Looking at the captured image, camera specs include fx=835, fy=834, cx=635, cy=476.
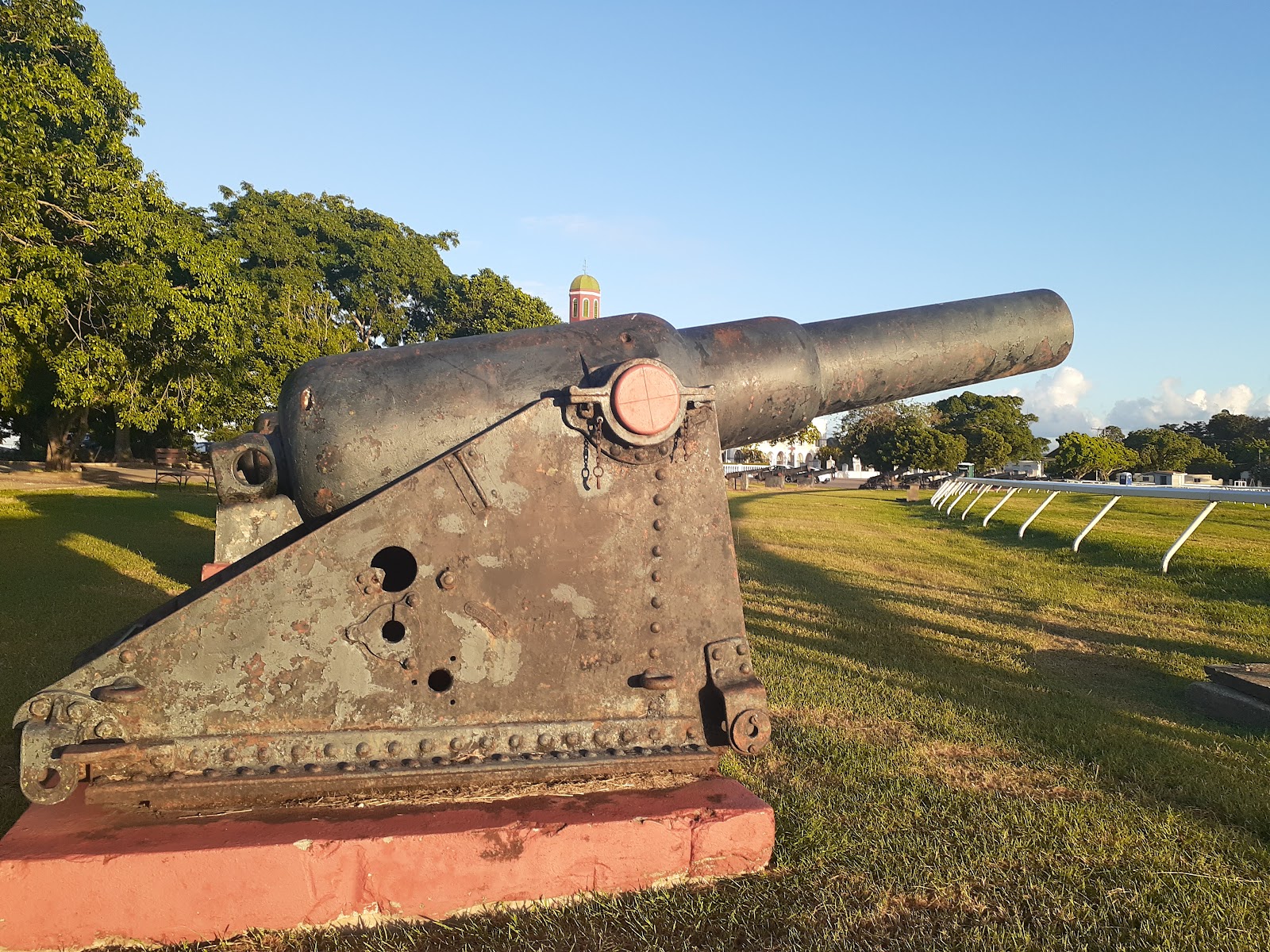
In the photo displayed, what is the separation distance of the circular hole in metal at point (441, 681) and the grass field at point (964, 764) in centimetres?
65

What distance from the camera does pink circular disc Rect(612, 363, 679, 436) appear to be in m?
2.55

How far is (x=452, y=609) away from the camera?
2.46 m

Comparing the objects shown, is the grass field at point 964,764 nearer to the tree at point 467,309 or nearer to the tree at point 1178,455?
the tree at point 467,309

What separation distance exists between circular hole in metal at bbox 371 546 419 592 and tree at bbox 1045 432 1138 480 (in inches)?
2097

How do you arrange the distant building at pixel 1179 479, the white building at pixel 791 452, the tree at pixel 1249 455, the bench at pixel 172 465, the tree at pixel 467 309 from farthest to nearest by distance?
the white building at pixel 791 452, the tree at pixel 1249 455, the tree at pixel 467 309, the bench at pixel 172 465, the distant building at pixel 1179 479

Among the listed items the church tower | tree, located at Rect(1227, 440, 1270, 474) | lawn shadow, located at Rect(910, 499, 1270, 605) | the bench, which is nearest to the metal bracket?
lawn shadow, located at Rect(910, 499, 1270, 605)

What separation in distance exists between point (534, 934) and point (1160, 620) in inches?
263

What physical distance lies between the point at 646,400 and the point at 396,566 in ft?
3.46

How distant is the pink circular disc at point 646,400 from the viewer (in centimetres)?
255

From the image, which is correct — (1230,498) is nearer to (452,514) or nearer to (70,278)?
(452,514)

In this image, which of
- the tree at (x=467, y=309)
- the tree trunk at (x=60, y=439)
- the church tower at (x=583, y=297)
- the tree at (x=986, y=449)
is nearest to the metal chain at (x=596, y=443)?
the tree trunk at (x=60, y=439)

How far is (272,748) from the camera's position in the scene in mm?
2340

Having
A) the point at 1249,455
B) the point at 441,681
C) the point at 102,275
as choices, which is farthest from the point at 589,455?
the point at 1249,455

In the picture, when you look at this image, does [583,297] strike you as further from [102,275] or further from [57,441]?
[102,275]
